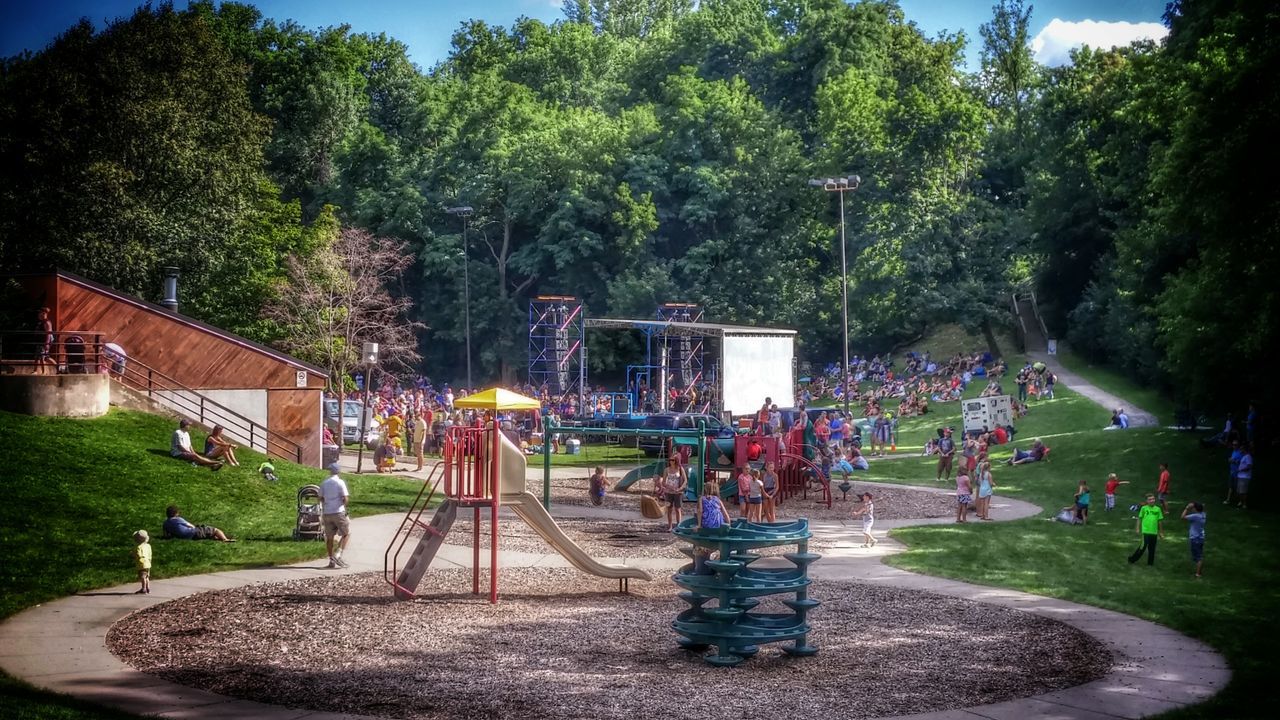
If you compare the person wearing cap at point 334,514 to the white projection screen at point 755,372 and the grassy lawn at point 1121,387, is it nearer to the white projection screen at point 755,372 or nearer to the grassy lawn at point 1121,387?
the white projection screen at point 755,372

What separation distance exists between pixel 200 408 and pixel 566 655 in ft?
67.1

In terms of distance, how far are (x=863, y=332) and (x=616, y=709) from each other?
2374 inches

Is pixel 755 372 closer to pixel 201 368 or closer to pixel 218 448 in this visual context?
pixel 201 368

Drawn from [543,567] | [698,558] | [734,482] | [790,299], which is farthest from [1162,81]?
[790,299]

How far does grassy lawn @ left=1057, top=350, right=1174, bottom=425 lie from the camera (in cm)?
4828

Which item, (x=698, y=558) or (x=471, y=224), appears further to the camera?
(x=471, y=224)

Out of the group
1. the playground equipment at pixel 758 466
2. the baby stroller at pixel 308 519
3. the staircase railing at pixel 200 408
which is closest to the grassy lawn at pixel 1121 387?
the playground equipment at pixel 758 466

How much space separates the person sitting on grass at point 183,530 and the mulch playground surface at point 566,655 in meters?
3.95

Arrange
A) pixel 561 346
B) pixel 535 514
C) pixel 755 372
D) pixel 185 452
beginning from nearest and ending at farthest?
pixel 535 514, pixel 185 452, pixel 755 372, pixel 561 346

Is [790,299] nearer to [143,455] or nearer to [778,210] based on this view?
[778,210]

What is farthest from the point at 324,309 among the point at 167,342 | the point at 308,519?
the point at 308,519

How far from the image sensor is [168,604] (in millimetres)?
18125

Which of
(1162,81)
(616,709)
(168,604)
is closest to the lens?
(616,709)

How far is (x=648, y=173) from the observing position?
2842 inches
